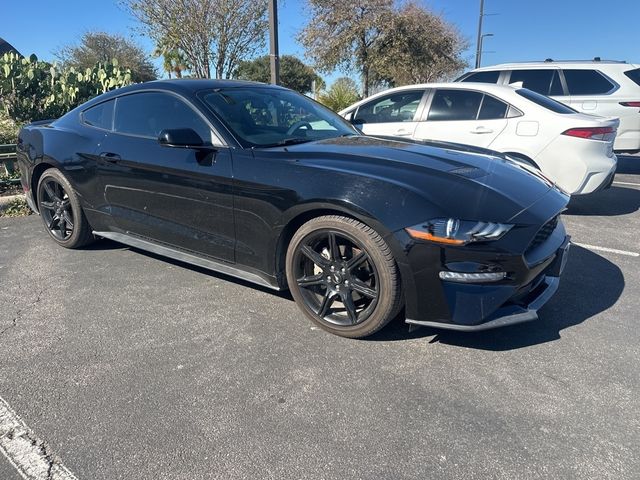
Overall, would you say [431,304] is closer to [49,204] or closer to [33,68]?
[49,204]

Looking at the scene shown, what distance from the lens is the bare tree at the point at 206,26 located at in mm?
13008

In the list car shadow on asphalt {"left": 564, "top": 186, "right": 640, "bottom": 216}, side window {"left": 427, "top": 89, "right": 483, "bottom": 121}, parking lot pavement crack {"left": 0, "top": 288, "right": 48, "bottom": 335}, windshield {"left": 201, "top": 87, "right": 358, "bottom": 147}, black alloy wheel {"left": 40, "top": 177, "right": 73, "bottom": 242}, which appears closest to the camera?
parking lot pavement crack {"left": 0, "top": 288, "right": 48, "bottom": 335}

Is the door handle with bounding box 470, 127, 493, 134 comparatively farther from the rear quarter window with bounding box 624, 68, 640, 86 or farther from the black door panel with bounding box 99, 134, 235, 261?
the rear quarter window with bounding box 624, 68, 640, 86

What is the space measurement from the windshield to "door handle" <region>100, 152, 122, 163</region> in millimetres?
903

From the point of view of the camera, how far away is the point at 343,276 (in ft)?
9.25

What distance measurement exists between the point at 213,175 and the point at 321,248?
907 millimetres

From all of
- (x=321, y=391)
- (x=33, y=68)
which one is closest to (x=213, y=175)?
(x=321, y=391)

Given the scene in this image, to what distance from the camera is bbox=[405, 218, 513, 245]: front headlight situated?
7.98ft

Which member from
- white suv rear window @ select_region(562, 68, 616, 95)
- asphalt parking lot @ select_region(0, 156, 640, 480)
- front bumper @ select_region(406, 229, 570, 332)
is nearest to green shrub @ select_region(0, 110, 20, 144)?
asphalt parking lot @ select_region(0, 156, 640, 480)

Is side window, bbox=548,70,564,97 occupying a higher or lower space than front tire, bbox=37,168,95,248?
higher

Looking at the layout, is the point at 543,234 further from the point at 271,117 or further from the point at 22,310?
the point at 22,310

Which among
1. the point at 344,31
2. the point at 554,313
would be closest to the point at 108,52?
the point at 344,31

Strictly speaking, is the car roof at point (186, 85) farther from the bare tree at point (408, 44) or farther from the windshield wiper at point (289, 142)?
the bare tree at point (408, 44)

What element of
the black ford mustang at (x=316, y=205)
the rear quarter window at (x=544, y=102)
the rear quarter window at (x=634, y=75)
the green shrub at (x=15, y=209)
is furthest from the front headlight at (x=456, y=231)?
the rear quarter window at (x=634, y=75)
